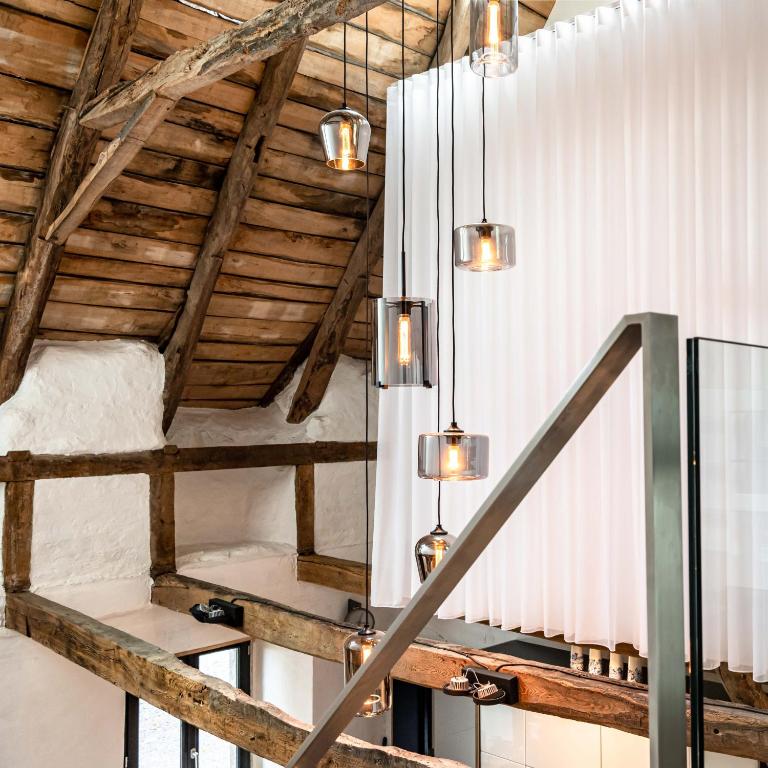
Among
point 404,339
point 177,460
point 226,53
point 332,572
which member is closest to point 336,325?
point 177,460

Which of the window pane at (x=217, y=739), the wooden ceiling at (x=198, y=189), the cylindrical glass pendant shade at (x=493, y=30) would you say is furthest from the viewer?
the window pane at (x=217, y=739)

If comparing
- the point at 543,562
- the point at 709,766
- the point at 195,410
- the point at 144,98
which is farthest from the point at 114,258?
the point at 709,766

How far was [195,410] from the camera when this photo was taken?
5.96 meters

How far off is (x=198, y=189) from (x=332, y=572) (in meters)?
2.64

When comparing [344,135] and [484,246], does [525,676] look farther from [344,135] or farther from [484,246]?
[344,135]

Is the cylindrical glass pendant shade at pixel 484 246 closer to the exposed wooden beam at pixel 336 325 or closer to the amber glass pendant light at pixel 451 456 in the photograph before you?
the amber glass pendant light at pixel 451 456

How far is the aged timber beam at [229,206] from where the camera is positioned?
13.2 feet

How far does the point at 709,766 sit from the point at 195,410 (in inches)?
203

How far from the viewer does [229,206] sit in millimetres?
4359

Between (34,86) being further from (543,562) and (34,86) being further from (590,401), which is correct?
(590,401)

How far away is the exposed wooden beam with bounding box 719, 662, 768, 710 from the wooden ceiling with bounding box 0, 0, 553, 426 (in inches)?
124

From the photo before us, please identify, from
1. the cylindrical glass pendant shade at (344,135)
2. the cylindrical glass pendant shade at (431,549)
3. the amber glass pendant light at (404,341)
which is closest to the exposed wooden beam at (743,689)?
the cylindrical glass pendant shade at (431,549)

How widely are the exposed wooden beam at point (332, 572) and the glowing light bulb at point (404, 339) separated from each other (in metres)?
2.87

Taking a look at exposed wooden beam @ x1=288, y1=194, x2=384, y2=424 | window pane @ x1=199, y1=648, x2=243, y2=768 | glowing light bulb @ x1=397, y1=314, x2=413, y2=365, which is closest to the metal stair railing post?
glowing light bulb @ x1=397, y1=314, x2=413, y2=365
